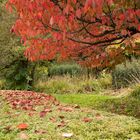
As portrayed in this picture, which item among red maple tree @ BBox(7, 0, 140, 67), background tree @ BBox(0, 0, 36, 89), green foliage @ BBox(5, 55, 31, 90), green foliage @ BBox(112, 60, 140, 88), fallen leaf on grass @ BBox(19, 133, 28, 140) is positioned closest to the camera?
fallen leaf on grass @ BBox(19, 133, 28, 140)

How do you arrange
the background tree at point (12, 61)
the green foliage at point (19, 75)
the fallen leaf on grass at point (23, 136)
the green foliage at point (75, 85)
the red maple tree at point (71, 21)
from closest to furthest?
1. the fallen leaf on grass at point (23, 136)
2. the red maple tree at point (71, 21)
3. the green foliage at point (75, 85)
4. the background tree at point (12, 61)
5. the green foliage at point (19, 75)

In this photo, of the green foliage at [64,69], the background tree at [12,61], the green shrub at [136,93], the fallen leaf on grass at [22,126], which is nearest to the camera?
the fallen leaf on grass at [22,126]

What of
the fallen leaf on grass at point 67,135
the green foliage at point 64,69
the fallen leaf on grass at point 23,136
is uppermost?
the fallen leaf on grass at point 67,135

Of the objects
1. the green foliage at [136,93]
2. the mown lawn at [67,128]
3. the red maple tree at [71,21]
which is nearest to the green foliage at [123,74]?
the green foliage at [136,93]

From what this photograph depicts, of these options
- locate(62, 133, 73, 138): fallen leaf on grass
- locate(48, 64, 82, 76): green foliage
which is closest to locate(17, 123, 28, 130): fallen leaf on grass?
locate(62, 133, 73, 138): fallen leaf on grass

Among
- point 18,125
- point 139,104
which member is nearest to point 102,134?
point 18,125

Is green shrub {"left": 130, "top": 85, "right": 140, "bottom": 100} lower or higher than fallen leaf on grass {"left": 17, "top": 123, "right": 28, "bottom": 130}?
lower

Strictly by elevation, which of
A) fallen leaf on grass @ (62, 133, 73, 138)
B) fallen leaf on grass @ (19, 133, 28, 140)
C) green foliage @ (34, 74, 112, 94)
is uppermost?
fallen leaf on grass @ (62, 133, 73, 138)

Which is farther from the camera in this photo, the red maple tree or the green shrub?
the green shrub

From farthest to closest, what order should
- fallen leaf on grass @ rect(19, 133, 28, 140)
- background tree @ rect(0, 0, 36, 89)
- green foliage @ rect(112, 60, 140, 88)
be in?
background tree @ rect(0, 0, 36, 89)
green foliage @ rect(112, 60, 140, 88)
fallen leaf on grass @ rect(19, 133, 28, 140)

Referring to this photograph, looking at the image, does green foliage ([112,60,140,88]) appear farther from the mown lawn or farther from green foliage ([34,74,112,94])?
the mown lawn

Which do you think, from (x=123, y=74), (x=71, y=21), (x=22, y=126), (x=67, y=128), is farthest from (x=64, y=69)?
(x=67, y=128)

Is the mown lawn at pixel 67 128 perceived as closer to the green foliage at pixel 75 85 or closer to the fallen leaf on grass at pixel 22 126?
the fallen leaf on grass at pixel 22 126

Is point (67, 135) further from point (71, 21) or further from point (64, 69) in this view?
point (64, 69)
